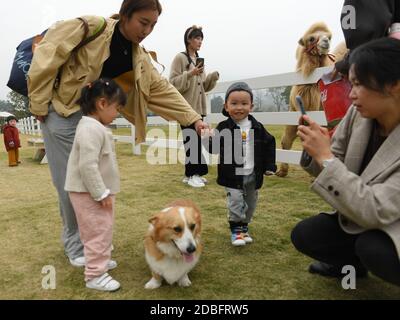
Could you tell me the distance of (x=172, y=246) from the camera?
1.95m

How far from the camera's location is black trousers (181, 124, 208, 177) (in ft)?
14.7

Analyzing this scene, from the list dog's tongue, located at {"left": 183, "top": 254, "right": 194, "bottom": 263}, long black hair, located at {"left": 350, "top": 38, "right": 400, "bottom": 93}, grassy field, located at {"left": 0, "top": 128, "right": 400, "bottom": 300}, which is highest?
long black hair, located at {"left": 350, "top": 38, "right": 400, "bottom": 93}

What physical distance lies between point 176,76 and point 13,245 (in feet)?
8.64

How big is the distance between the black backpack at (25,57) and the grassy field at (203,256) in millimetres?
1128

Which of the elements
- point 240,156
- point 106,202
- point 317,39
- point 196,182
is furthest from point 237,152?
point 317,39

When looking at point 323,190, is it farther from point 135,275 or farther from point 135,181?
point 135,181

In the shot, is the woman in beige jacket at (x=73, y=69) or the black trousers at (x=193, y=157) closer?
the woman in beige jacket at (x=73, y=69)

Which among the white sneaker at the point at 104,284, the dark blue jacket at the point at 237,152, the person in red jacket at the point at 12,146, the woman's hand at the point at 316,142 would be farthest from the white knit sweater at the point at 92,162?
the person in red jacket at the point at 12,146

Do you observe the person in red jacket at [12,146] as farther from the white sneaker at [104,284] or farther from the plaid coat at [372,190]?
the plaid coat at [372,190]

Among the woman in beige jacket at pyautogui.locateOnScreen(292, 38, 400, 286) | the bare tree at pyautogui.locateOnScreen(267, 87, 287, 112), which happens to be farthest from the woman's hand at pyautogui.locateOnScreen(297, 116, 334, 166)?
the bare tree at pyautogui.locateOnScreen(267, 87, 287, 112)

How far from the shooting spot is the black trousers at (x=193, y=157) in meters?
4.49

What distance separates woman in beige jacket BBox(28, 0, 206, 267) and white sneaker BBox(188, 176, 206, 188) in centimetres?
204

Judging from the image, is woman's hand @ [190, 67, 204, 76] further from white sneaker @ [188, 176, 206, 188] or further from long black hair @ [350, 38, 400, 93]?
long black hair @ [350, 38, 400, 93]

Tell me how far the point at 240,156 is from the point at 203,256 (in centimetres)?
73
